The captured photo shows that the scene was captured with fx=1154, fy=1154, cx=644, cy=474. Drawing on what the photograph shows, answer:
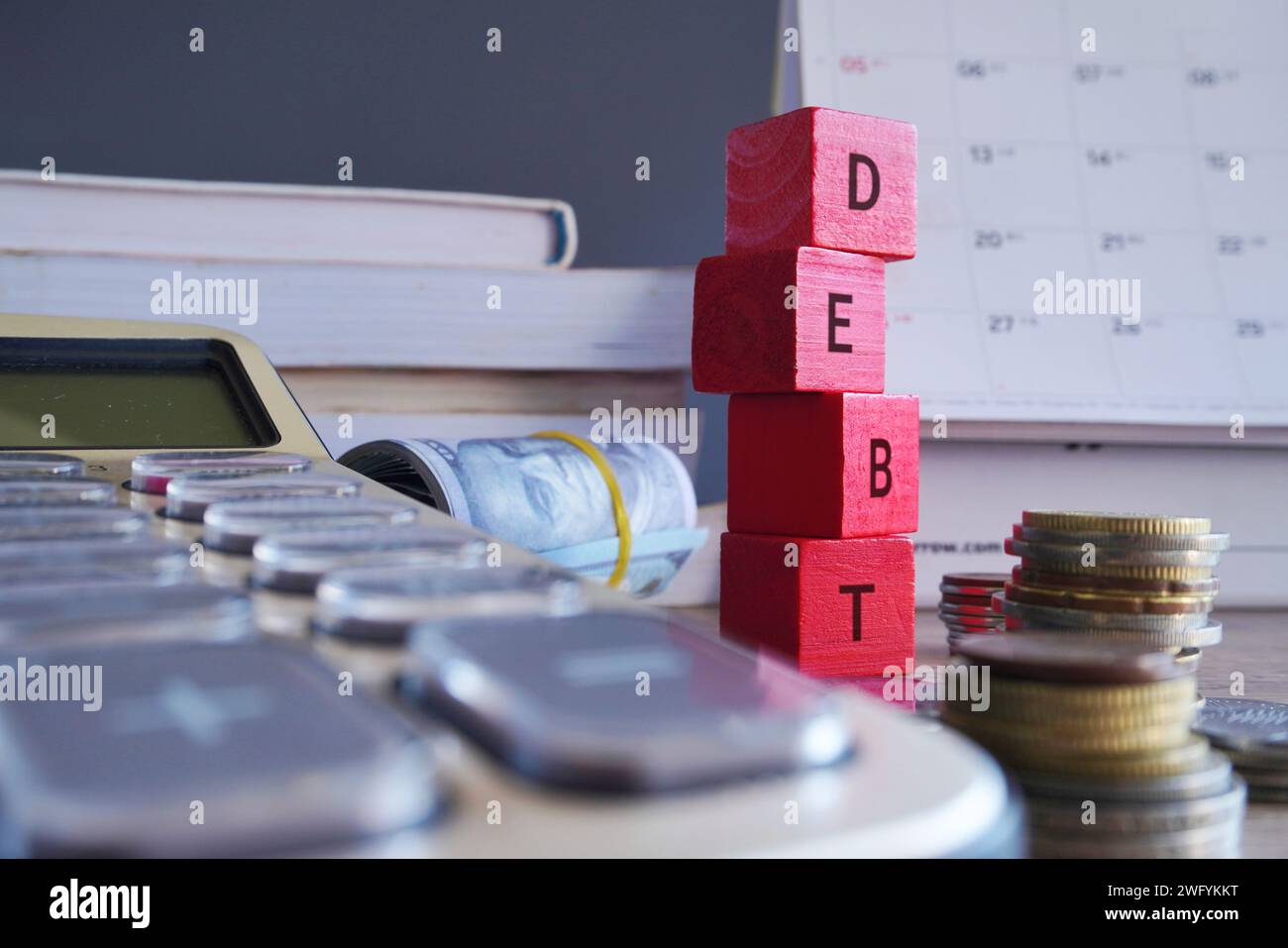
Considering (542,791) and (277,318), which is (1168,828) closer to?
(542,791)

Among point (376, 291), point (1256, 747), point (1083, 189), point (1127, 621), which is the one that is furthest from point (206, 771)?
point (1083, 189)

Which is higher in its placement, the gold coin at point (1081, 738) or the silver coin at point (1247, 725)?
the gold coin at point (1081, 738)

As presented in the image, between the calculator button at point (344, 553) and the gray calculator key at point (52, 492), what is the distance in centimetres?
12

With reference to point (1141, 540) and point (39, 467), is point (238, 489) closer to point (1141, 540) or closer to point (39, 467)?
point (39, 467)

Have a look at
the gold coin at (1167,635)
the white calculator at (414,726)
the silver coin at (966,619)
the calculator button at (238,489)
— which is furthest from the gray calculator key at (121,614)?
the silver coin at (966,619)

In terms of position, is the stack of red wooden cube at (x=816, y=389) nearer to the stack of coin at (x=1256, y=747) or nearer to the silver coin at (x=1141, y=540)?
the silver coin at (x=1141, y=540)

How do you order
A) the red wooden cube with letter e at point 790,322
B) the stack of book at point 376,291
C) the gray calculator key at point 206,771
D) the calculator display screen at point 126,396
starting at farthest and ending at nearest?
the stack of book at point 376,291
the red wooden cube with letter e at point 790,322
the calculator display screen at point 126,396
the gray calculator key at point 206,771

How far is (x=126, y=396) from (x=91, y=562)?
0.36m

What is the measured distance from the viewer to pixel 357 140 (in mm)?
1267

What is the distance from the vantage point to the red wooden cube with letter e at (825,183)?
74cm

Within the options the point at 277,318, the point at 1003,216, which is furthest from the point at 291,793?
the point at 1003,216

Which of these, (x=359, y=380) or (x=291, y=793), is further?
(x=359, y=380)
